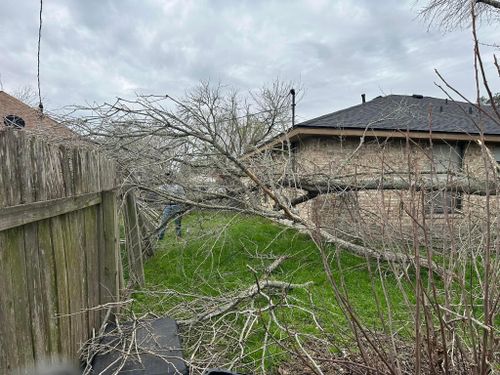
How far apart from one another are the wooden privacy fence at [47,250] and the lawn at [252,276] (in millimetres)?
1248

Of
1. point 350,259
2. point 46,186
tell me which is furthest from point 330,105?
point 46,186

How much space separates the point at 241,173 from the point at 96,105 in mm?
2563

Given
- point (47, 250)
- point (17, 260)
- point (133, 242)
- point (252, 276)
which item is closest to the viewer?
point (17, 260)

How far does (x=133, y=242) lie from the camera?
5773 mm

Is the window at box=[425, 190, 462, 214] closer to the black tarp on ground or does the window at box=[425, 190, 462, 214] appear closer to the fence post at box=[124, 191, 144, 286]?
the black tarp on ground

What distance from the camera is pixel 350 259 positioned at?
7.42 meters

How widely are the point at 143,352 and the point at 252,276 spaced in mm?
3704

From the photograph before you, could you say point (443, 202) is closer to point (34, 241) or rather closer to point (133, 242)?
point (34, 241)

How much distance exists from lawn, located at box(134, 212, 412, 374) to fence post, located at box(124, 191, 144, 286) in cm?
27

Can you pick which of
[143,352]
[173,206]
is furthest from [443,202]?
[173,206]

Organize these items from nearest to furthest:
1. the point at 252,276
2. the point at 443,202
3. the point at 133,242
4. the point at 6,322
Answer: the point at 6,322, the point at 443,202, the point at 133,242, the point at 252,276

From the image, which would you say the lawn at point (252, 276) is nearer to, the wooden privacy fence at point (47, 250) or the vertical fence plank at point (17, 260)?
the wooden privacy fence at point (47, 250)

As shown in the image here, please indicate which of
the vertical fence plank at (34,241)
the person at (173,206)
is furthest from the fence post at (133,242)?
the vertical fence plank at (34,241)

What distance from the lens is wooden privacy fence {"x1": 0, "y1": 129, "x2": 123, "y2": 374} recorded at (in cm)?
166
